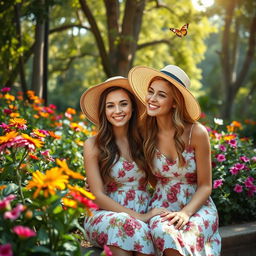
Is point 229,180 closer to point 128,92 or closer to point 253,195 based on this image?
point 253,195

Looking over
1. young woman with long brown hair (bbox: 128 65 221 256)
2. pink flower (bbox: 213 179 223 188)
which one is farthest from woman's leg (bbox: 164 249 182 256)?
pink flower (bbox: 213 179 223 188)

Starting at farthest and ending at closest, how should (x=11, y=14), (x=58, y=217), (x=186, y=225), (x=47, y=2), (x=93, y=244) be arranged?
1. (x=11, y=14)
2. (x=47, y=2)
3. (x=93, y=244)
4. (x=186, y=225)
5. (x=58, y=217)

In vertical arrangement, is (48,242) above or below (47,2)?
below

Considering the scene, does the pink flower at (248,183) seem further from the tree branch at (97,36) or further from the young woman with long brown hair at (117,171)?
the tree branch at (97,36)

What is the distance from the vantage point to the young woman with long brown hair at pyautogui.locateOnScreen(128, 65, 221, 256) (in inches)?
113

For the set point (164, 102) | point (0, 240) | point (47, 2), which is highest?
point (47, 2)

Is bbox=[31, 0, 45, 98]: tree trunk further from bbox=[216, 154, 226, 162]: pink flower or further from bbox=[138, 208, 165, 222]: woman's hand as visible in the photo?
bbox=[138, 208, 165, 222]: woman's hand

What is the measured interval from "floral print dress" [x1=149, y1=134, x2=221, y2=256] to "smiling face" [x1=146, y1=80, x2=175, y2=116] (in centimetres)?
30

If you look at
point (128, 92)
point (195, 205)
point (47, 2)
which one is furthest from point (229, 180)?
point (47, 2)

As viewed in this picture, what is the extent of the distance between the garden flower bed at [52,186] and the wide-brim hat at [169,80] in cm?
75

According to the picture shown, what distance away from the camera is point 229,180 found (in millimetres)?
3664

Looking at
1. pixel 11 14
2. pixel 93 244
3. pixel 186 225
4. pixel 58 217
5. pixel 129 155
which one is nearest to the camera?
pixel 58 217

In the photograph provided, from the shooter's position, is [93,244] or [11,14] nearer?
[93,244]

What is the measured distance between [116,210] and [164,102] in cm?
81
